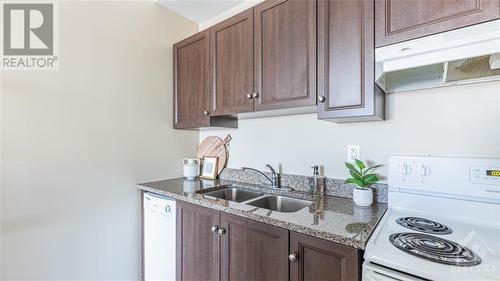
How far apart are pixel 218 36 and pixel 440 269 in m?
1.80

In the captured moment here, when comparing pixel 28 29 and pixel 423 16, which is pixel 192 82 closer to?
pixel 28 29

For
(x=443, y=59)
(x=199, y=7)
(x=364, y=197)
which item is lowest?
(x=364, y=197)

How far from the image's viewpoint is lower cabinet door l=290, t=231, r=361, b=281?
2.98 ft

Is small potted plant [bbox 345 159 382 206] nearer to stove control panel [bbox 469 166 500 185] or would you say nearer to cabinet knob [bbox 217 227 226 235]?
stove control panel [bbox 469 166 500 185]

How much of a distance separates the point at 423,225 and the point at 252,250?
2.59 ft

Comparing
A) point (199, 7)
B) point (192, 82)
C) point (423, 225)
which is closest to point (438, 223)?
point (423, 225)

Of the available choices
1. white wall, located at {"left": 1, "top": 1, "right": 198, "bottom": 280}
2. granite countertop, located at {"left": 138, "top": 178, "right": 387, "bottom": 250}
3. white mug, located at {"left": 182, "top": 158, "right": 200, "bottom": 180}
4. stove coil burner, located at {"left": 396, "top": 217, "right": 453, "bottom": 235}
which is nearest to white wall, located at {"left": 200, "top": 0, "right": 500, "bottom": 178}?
granite countertop, located at {"left": 138, "top": 178, "right": 387, "bottom": 250}

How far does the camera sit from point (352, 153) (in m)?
1.52

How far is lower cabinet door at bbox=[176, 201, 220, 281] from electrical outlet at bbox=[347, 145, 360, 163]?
0.89 m

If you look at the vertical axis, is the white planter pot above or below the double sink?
above

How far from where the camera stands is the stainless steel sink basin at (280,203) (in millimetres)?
1552

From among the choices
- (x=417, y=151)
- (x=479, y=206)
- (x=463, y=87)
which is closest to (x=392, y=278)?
(x=479, y=206)

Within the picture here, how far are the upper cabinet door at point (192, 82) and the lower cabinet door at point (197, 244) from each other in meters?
0.74

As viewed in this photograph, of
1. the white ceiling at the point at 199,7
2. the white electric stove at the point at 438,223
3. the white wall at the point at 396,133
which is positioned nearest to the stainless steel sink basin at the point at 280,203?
the white wall at the point at 396,133
